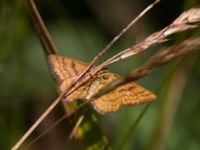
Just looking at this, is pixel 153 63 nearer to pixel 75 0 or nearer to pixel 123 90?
pixel 123 90

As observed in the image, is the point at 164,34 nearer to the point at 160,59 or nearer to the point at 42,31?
the point at 160,59

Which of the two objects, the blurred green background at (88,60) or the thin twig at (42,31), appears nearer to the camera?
the thin twig at (42,31)

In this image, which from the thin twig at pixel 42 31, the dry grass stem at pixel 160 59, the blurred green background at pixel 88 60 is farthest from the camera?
the blurred green background at pixel 88 60

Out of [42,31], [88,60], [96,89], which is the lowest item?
[88,60]

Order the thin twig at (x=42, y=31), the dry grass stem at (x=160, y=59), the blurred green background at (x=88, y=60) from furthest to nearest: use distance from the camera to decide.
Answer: the blurred green background at (x=88, y=60)
the thin twig at (x=42, y=31)
the dry grass stem at (x=160, y=59)

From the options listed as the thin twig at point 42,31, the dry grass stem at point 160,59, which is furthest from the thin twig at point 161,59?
the thin twig at point 42,31

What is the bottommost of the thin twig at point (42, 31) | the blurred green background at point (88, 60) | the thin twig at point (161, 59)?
the blurred green background at point (88, 60)

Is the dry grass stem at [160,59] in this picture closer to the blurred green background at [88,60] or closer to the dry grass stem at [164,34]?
the dry grass stem at [164,34]

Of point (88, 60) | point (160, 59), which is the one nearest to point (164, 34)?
point (160, 59)
